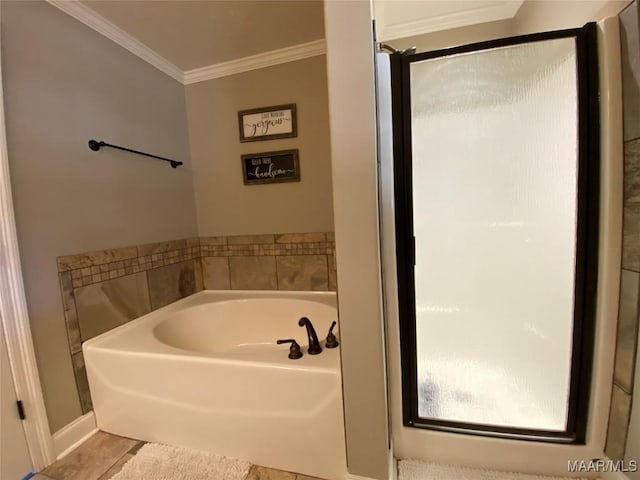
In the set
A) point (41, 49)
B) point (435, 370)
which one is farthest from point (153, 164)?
point (435, 370)

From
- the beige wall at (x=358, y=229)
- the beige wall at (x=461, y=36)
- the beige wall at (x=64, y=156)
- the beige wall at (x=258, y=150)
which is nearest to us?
the beige wall at (x=358, y=229)

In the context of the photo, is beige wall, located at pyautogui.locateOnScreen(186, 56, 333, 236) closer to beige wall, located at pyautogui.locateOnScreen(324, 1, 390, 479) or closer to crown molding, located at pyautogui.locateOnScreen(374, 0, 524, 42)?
crown molding, located at pyautogui.locateOnScreen(374, 0, 524, 42)

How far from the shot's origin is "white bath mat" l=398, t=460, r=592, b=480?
1075 millimetres

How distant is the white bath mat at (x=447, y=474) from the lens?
1075 mm

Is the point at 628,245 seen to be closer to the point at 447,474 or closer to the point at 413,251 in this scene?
the point at 413,251

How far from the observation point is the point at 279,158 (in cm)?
213

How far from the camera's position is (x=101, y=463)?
4.20ft

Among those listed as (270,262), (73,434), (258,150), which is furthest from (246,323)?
(258,150)

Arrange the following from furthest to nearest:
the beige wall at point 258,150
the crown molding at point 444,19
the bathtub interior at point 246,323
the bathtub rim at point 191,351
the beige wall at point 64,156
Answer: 1. the beige wall at point 258,150
2. the bathtub interior at point 246,323
3. the crown molding at point 444,19
4. the beige wall at point 64,156
5. the bathtub rim at point 191,351

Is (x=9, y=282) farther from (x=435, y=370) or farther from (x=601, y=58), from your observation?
(x=601, y=58)

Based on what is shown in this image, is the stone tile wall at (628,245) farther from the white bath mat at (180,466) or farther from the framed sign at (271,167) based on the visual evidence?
the framed sign at (271,167)

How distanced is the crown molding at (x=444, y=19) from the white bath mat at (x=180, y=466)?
2532 millimetres

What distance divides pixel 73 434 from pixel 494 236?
223cm

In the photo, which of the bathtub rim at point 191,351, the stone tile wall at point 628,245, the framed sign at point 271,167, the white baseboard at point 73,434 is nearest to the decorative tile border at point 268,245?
the bathtub rim at point 191,351
